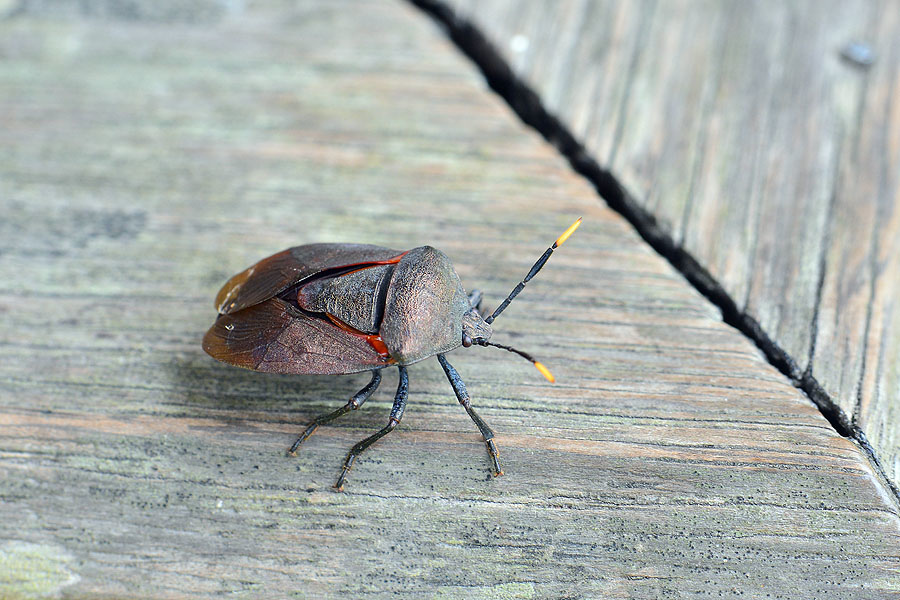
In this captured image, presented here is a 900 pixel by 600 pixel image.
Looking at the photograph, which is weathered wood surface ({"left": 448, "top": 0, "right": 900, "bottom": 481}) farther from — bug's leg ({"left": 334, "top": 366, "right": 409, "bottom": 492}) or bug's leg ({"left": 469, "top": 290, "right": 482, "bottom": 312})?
bug's leg ({"left": 334, "top": 366, "right": 409, "bottom": 492})

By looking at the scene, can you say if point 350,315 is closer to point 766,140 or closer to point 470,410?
point 470,410

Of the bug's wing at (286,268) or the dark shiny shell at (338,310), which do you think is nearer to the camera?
the dark shiny shell at (338,310)

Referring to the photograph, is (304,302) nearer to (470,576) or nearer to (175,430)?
(175,430)

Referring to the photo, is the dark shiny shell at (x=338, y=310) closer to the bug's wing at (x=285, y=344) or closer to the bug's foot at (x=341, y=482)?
the bug's wing at (x=285, y=344)

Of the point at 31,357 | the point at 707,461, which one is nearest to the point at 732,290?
the point at 707,461

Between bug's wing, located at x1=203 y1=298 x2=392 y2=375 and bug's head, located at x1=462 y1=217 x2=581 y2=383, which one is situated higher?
bug's head, located at x1=462 y1=217 x2=581 y2=383

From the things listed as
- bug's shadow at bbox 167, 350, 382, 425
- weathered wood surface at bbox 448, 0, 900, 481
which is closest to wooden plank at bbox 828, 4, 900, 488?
weathered wood surface at bbox 448, 0, 900, 481

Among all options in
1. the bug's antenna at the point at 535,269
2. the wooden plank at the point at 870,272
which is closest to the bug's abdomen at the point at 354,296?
the bug's antenna at the point at 535,269

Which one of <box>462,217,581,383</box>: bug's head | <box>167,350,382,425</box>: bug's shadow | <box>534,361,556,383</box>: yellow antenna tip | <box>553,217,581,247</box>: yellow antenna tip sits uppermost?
<box>553,217,581,247</box>: yellow antenna tip
